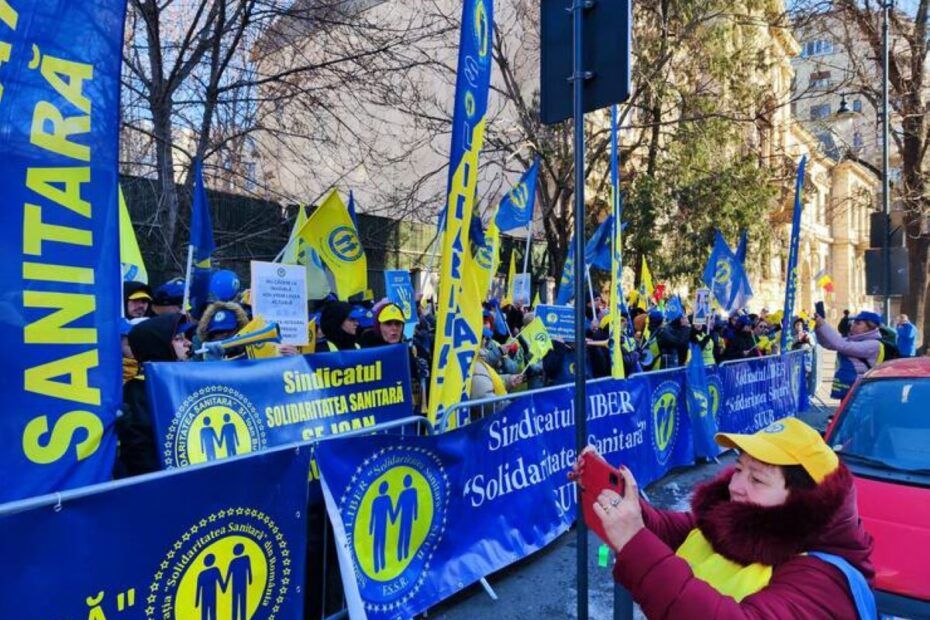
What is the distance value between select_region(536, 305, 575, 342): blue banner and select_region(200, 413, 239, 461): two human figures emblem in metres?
3.97

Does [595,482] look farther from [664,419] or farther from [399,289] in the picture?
[399,289]

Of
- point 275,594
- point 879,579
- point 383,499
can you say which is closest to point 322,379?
point 383,499

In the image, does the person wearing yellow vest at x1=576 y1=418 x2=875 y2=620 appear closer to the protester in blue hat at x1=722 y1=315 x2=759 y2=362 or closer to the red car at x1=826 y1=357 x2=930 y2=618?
the red car at x1=826 y1=357 x2=930 y2=618

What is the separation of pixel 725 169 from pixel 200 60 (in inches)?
602

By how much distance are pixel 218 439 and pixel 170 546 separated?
94cm

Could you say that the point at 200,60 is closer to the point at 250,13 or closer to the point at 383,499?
the point at 250,13

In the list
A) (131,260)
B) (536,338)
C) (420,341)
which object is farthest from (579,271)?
(131,260)

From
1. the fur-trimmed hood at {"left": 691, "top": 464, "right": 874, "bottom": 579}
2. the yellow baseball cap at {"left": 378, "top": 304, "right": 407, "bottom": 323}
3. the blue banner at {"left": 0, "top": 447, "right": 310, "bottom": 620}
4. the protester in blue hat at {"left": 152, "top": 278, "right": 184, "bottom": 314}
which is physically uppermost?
the protester in blue hat at {"left": 152, "top": 278, "right": 184, "bottom": 314}

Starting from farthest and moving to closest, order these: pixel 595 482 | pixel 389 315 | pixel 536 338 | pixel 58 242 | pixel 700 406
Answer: pixel 700 406, pixel 536 338, pixel 389 315, pixel 58 242, pixel 595 482

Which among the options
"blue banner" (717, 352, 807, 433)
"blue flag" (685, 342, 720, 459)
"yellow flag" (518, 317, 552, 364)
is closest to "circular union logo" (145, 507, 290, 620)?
"yellow flag" (518, 317, 552, 364)

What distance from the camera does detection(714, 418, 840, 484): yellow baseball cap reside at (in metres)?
1.72

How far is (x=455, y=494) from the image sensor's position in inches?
171

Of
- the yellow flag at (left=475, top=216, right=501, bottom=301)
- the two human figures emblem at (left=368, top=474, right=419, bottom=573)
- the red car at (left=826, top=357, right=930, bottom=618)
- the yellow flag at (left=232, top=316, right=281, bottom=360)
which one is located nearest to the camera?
the red car at (left=826, top=357, right=930, bottom=618)

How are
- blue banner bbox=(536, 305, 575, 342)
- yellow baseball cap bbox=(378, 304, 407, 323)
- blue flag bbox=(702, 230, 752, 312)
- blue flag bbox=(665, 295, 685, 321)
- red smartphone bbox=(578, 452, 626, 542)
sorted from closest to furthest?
red smartphone bbox=(578, 452, 626, 542) → yellow baseball cap bbox=(378, 304, 407, 323) → blue banner bbox=(536, 305, 575, 342) → blue flag bbox=(702, 230, 752, 312) → blue flag bbox=(665, 295, 685, 321)
